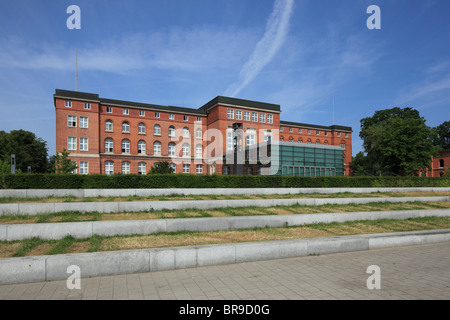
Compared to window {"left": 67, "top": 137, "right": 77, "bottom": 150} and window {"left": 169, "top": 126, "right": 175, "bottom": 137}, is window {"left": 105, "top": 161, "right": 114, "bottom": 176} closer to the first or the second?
window {"left": 67, "top": 137, "right": 77, "bottom": 150}

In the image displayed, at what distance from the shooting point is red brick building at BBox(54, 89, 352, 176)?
41031mm

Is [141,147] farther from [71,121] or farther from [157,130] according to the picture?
[71,121]

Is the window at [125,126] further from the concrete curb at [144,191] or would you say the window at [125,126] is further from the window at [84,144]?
the concrete curb at [144,191]

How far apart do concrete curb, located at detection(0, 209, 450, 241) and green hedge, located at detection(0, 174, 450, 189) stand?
10.0 m

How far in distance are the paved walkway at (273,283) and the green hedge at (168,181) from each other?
13.4 m

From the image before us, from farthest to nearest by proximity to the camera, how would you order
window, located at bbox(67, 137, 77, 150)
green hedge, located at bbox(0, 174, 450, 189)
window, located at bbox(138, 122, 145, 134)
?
window, located at bbox(138, 122, 145, 134) < window, located at bbox(67, 137, 77, 150) < green hedge, located at bbox(0, 174, 450, 189)

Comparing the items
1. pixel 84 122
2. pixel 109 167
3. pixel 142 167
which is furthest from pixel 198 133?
pixel 84 122

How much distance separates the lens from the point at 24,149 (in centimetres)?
5647

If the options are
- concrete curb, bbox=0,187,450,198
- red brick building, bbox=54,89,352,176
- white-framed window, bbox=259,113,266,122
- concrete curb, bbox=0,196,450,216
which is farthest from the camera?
white-framed window, bbox=259,113,266,122

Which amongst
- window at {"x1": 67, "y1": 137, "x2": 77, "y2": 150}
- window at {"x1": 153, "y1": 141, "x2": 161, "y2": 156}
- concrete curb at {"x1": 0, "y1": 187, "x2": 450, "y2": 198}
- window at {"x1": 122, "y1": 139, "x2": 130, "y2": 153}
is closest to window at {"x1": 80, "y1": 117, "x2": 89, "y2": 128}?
window at {"x1": 67, "y1": 137, "x2": 77, "y2": 150}

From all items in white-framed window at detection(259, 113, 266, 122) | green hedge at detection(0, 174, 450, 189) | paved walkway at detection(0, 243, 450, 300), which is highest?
white-framed window at detection(259, 113, 266, 122)
